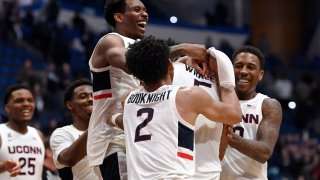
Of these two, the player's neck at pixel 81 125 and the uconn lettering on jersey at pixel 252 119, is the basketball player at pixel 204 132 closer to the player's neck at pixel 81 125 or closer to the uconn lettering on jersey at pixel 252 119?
the uconn lettering on jersey at pixel 252 119

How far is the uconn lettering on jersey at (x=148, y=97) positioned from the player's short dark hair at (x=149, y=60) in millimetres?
93

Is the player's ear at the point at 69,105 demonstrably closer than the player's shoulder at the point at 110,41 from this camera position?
No

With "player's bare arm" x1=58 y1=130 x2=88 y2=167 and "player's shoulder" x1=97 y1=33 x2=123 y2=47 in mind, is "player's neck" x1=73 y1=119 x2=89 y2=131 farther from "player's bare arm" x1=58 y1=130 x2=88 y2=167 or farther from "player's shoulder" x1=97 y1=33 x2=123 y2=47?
"player's shoulder" x1=97 y1=33 x2=123 y2=47

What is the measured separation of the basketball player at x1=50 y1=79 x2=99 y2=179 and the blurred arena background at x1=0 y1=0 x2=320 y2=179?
5.15 metres

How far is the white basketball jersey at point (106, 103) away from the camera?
5.66 metres

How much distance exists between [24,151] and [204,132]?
328cm

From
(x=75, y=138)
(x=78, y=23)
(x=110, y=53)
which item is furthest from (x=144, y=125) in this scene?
(x=78, y=23)

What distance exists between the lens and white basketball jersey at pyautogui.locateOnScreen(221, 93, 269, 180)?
244 inches

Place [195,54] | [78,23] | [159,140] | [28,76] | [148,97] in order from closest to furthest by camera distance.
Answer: [159,140] → [148,97] → [195,54] → [28,76] → [78,23]

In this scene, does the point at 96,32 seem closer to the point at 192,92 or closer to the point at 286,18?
the point at 286,18

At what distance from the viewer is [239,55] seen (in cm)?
639

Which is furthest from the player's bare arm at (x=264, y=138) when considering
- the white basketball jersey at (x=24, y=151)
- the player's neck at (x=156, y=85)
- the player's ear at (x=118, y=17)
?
the white basketball jersey at (x=24, y=151)

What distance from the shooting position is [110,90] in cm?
568

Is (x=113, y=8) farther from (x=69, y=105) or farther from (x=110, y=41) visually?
(x=69, y=105)
